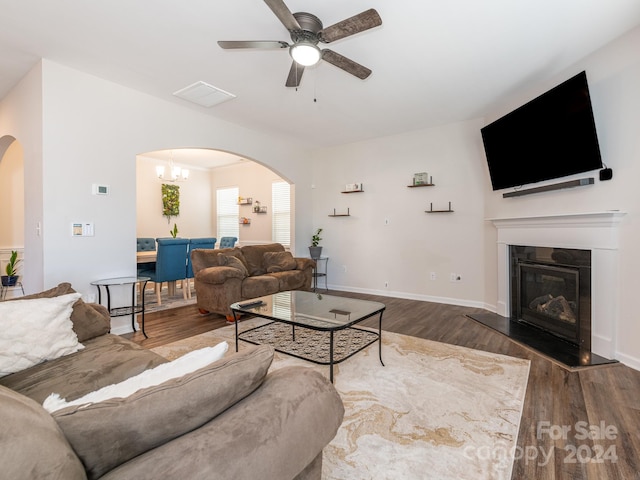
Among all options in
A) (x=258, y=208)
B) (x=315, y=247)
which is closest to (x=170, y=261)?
(x=315, y=247)

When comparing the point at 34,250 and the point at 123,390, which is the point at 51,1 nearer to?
the point at 34,250

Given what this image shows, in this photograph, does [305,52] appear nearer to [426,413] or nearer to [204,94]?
[204,94]

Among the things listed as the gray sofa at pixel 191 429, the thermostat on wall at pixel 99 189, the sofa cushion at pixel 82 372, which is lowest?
the sofa cushion at pixel 82 372

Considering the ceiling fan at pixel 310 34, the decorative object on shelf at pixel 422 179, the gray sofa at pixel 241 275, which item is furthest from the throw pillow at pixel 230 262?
the decorative object on shelf at pixel 422 179

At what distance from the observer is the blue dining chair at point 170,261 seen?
15.5ft

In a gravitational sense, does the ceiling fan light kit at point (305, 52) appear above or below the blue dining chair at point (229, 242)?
above

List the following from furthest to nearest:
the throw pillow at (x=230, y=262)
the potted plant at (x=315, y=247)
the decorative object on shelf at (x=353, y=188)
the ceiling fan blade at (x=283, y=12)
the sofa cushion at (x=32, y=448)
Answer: the potted plant at (x=315, y=247) → the decorative object on shelf at (x=353, y=188) → the throw pillow at (x=230, y=262) → the ceiling fan blade at (x=283, y=12) → the sofa cushion at (x=32, y=448)

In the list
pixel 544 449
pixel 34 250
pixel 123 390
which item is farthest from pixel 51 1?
pixel 544 449

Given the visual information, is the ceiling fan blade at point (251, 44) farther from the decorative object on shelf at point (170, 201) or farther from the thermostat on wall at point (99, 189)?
the decorative object on shelf at point (170, 201)

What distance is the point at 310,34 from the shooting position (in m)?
2.32

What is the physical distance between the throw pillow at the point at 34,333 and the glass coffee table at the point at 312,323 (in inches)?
48.2

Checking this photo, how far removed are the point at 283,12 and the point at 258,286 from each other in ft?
10.2

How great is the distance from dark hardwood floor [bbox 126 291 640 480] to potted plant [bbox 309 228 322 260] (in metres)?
2.78

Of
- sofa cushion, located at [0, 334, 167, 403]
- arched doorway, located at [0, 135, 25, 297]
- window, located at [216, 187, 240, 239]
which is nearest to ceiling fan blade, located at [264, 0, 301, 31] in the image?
sofa cushion, located at [0, 334, 167, 403]
